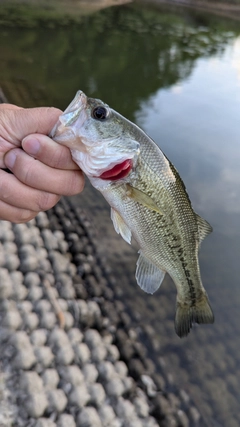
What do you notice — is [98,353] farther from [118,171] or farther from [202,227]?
[118,171]

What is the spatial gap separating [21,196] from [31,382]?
144 cm

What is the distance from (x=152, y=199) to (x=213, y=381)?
2867mm

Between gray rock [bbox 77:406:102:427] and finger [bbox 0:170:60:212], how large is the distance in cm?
165

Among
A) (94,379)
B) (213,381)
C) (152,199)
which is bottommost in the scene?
(213,381)

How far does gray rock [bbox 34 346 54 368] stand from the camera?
2734mm

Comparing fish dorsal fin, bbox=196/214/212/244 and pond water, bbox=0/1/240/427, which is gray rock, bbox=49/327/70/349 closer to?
pond water, bbox=0/1/240/427

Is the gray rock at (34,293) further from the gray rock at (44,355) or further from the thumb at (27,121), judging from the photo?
the thumb at (27,121)

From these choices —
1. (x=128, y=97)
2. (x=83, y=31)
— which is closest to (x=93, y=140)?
(x=128, y=97)

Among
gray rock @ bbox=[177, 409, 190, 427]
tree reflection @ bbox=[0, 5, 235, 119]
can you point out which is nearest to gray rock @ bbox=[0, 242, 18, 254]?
gray rock @ bbox=[177, 409, 190, 427]

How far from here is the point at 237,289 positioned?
526cm

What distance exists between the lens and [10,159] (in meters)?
1.75

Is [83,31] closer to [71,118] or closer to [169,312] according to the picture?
[169,312]

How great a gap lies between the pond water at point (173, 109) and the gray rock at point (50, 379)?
1480mm

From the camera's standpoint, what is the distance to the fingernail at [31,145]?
5.50 ft
